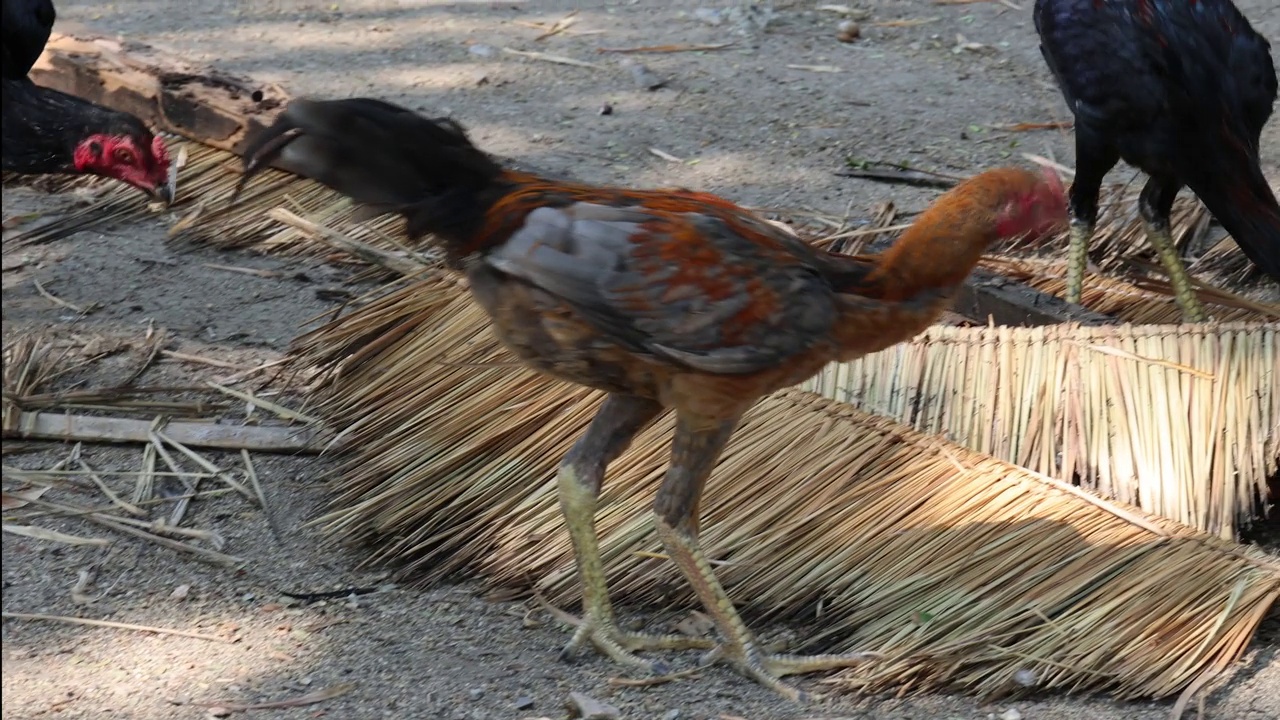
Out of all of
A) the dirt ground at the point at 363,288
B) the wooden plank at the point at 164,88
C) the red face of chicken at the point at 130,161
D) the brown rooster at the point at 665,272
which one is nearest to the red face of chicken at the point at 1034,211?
the brown rooster at the point at 665,272

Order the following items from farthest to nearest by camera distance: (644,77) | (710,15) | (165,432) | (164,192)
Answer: (710,15)
(644,77)
(164,192)
(165,432)

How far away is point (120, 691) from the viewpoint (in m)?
2.83

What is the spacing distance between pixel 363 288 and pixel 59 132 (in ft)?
3.64

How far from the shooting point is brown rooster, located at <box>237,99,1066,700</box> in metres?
2.76

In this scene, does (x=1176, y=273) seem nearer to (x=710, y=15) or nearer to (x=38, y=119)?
(x=38, y=119)

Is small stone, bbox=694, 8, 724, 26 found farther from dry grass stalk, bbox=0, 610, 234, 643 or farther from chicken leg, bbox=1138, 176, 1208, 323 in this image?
dry grass stalk, bbox=0, 610, 234, 643

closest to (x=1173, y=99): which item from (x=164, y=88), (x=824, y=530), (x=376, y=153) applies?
(x=824, y=530)

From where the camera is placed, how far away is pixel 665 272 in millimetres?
2771

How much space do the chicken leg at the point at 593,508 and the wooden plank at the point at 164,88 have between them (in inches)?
106

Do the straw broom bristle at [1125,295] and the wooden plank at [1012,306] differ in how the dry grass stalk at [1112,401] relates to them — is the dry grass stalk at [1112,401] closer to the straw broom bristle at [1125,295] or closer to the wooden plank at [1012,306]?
the wooden plank at [1012,306]

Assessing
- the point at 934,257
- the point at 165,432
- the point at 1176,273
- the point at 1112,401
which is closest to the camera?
the point at 934,257

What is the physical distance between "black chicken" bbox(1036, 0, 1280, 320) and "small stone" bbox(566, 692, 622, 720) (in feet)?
7.50

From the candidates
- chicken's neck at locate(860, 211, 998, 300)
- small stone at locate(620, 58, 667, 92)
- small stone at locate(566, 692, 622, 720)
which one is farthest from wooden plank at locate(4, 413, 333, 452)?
small stone at locate(620, 58, 667, 92)

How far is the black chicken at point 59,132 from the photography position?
452 cm
